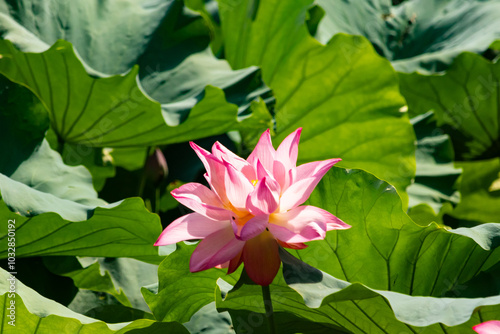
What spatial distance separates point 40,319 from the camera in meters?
0.73

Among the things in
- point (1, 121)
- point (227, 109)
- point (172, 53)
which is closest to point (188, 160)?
point (172, 53)

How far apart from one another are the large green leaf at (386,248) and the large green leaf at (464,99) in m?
1.09

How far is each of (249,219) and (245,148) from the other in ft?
3.49

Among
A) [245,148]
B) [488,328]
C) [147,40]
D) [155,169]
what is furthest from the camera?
[245,148]

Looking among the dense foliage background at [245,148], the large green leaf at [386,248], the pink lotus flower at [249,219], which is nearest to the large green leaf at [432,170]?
the dense foliage background at [245,148]

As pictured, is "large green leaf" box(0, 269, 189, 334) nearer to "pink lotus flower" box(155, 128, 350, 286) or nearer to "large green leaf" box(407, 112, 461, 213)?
"pink lotus flower" box(155, 128, 350, 286)

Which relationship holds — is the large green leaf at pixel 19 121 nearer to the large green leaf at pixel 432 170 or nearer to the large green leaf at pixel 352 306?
the large green leaf at pixel 352 306

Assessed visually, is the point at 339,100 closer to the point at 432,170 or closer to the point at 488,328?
the point at 432,170

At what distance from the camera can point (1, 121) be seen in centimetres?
120

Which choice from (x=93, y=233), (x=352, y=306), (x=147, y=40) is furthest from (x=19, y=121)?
(x=352, y=306)

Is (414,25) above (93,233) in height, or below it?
below

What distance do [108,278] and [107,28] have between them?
0.75 m

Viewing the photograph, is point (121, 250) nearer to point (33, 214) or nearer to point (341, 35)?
point (33, 214)

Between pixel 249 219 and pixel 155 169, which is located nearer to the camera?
pixel 249 219
